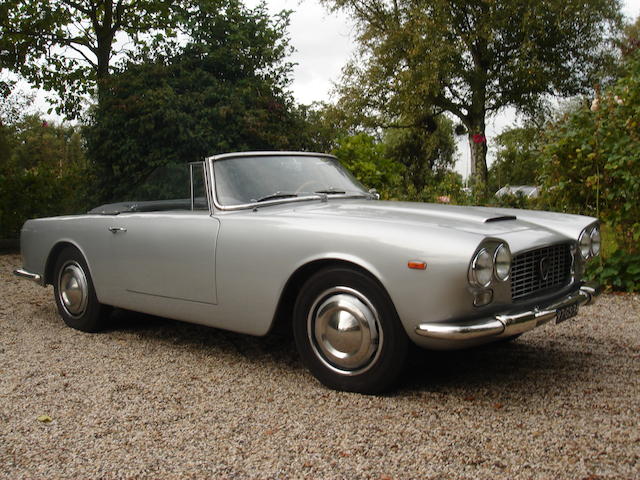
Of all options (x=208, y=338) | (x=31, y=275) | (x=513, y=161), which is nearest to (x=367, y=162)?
(x=31, y=275)

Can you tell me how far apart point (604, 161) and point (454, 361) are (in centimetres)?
349

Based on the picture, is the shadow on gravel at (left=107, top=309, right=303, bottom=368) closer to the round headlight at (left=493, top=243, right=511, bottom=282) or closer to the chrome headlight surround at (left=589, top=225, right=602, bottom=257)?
the round headlight at (left=493, top=243, right=511, bottom=282)

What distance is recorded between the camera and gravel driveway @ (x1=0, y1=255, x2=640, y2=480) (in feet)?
8.84

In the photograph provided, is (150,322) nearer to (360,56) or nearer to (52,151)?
(360,56)

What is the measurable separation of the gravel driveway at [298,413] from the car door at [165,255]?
47 cm

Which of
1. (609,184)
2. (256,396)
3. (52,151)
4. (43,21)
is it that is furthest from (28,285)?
(52,151)

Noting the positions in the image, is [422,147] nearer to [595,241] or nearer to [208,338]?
[208,338]

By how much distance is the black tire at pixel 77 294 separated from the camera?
5.05 metres

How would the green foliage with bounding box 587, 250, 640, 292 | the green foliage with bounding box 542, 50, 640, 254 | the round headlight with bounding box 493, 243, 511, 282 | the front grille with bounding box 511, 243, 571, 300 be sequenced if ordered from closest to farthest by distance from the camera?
the round headlight with bounding box 493, 243, 511, 282 < the front grille with bounding box 511, 243, 571, 300 < the green foliage with bounding box 542, 50, 640, 254 < the green foliage with bounding box 587, 250, 640, 292

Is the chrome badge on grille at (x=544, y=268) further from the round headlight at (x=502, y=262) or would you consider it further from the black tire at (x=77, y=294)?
the black tire at (x=77, y=294)

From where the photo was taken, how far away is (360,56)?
2458 cm

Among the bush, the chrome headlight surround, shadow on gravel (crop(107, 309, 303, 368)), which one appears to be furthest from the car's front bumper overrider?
the bush

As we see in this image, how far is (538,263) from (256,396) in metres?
1.72

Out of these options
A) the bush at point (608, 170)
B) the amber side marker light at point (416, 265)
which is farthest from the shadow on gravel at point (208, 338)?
the bush at point (608, 170)
